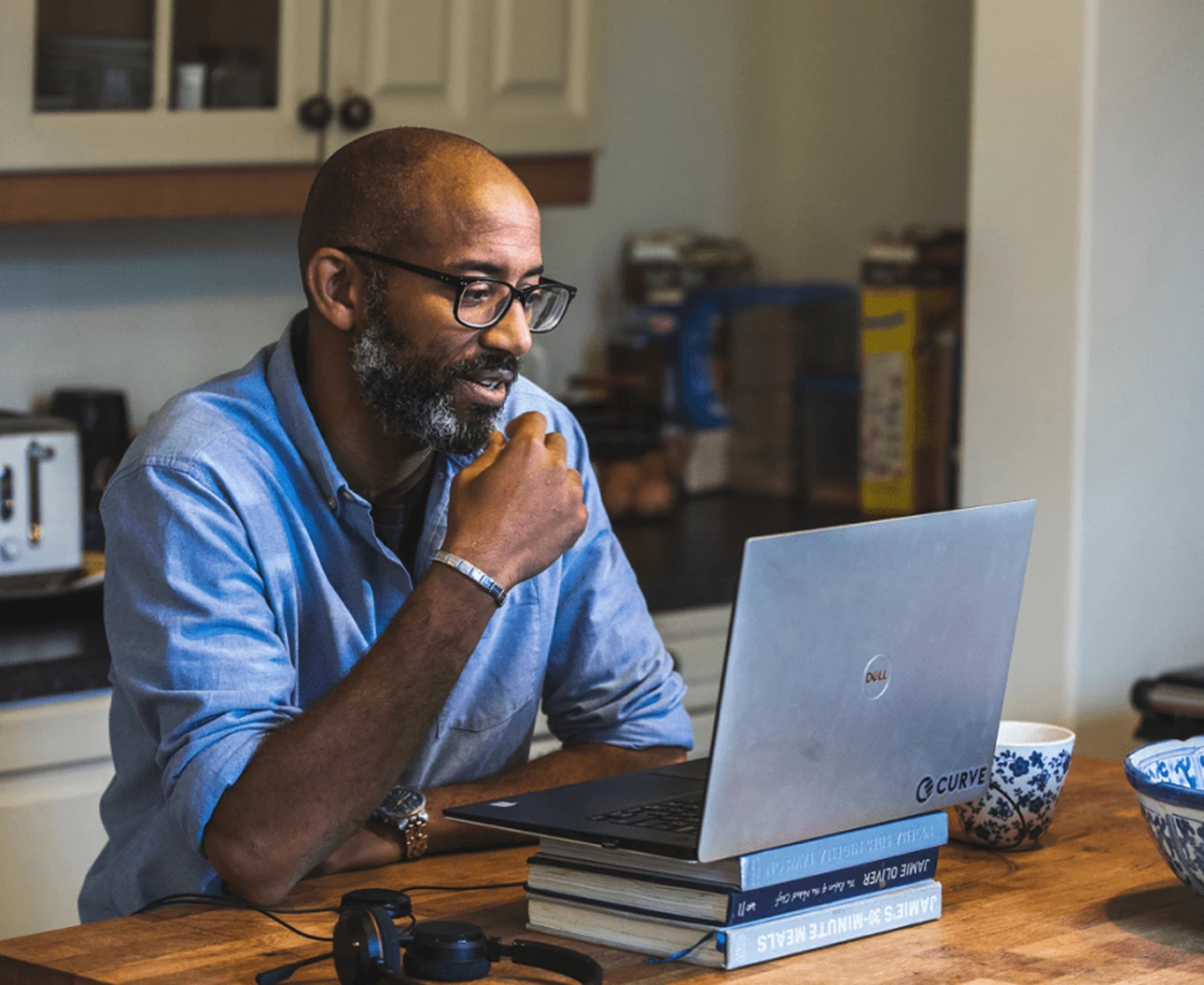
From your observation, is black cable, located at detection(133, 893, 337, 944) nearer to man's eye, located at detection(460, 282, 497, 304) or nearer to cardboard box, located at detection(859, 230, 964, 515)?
man's eye, located at detection(460, 282, 497, 304)

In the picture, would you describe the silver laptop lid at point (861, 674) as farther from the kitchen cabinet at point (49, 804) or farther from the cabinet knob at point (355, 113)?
the cabinet knob at point (355, 113)

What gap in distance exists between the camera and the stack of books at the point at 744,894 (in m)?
1.24

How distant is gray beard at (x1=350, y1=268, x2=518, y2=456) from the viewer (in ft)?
5.43

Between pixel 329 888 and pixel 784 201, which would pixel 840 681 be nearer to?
pixel 329 888

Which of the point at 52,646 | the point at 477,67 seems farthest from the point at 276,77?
the point at 52,646

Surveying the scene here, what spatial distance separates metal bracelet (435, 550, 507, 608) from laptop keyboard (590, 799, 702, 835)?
231 millimetres

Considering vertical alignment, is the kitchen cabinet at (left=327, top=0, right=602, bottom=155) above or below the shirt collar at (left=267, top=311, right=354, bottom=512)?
above

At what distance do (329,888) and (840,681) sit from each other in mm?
468

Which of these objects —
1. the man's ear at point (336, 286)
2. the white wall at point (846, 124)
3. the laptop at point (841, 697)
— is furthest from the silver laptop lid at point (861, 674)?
the white wall at point (846, 124)

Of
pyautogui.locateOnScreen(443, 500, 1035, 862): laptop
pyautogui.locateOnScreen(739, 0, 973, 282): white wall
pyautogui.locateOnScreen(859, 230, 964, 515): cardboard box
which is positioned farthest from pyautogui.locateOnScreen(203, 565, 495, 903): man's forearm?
pyautogui.locateOnScreen(739, 0, 973, 282): white wall

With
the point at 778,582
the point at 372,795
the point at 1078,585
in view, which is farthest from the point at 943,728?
the point at 1078,585

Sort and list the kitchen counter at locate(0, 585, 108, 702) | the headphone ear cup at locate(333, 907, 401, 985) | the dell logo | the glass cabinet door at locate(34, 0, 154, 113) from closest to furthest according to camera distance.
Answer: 1. the headphone ear cup at locate(333, 907, 401, 985)
2. the dell logo
3. the kitchen counter at locate(0, 585, 108, 702)
4. the glass cabinet door at locate(34, 0, 154, 113)

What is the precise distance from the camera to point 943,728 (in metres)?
1.36

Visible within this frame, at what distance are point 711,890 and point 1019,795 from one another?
1.31 feet
